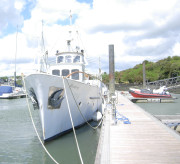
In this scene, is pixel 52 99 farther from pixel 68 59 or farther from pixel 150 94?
pixel 150 94

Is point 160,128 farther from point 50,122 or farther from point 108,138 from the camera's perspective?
point 50,122

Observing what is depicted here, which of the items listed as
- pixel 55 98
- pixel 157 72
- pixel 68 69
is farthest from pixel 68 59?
pixel 157 72

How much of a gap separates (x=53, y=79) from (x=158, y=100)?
22030 mm

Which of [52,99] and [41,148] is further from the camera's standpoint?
[41,148]

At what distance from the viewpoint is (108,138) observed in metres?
6.41

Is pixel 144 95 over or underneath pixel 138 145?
over

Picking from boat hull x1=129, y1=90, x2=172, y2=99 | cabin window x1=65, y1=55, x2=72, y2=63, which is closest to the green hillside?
boat hull x1=129, y1=90, x2=172, y2=99

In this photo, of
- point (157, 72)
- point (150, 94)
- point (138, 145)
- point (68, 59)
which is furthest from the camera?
point (157, 72)

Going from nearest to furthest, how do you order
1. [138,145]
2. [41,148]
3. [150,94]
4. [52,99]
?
[138,145] < [52,99] < [41,148] < [150,94]

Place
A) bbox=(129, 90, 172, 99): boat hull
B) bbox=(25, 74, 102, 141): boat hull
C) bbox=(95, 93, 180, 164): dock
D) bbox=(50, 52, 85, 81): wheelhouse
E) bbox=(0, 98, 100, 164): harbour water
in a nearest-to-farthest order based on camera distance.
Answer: bbox=(95, 93, 180, 164): dock < bbox=(0, 98, 100, 164): harbour water < bbox=(25, 74, 102, 141): boat hull < bbox=(50, 52, 85, 81): wheelhouse < bbox=(129, 90, 172, 99): boat hull

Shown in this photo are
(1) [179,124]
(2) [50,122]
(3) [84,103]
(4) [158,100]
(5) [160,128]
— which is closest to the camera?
(5) [160,128]

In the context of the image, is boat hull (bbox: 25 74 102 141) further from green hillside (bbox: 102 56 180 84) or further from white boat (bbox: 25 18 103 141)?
green hillside (bbox: 102 56 180 84)

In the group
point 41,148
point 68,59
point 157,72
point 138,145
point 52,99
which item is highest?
point 157,72

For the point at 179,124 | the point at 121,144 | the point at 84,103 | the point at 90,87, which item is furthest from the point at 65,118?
the point at 179,124
